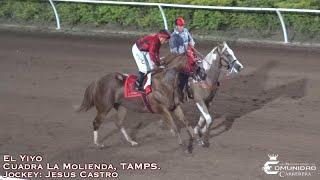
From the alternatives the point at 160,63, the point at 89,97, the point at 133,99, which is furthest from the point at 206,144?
the point at 89,97

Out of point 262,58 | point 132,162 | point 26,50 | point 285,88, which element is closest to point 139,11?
point 26,50

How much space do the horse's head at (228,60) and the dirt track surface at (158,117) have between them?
1127 mm

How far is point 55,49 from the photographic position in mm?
15914

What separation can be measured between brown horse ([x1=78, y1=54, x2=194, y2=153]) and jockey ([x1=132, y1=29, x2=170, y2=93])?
0.65 ft

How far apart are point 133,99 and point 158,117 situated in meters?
1.58

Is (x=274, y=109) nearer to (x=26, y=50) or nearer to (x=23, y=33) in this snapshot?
(x=26, y=50)

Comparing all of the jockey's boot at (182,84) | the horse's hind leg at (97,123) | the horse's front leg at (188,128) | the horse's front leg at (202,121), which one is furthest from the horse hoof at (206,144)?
the horse's hind leg at (97,123)

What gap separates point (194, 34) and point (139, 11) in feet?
6.23

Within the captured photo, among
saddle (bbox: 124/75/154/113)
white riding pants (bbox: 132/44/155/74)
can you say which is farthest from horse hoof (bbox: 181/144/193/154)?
white riding pants (bbox: 132/44/155/74)

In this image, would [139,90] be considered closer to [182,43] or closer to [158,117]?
[182,43]

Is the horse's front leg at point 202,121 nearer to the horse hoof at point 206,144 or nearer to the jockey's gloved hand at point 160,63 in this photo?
the horse hoof at point 206,144

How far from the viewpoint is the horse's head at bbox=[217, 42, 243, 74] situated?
30.8 ft

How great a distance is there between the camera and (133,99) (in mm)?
9258

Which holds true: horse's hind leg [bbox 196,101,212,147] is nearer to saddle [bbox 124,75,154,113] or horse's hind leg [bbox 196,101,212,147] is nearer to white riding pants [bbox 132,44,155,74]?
saddle [bbox 124,75,154,113]
